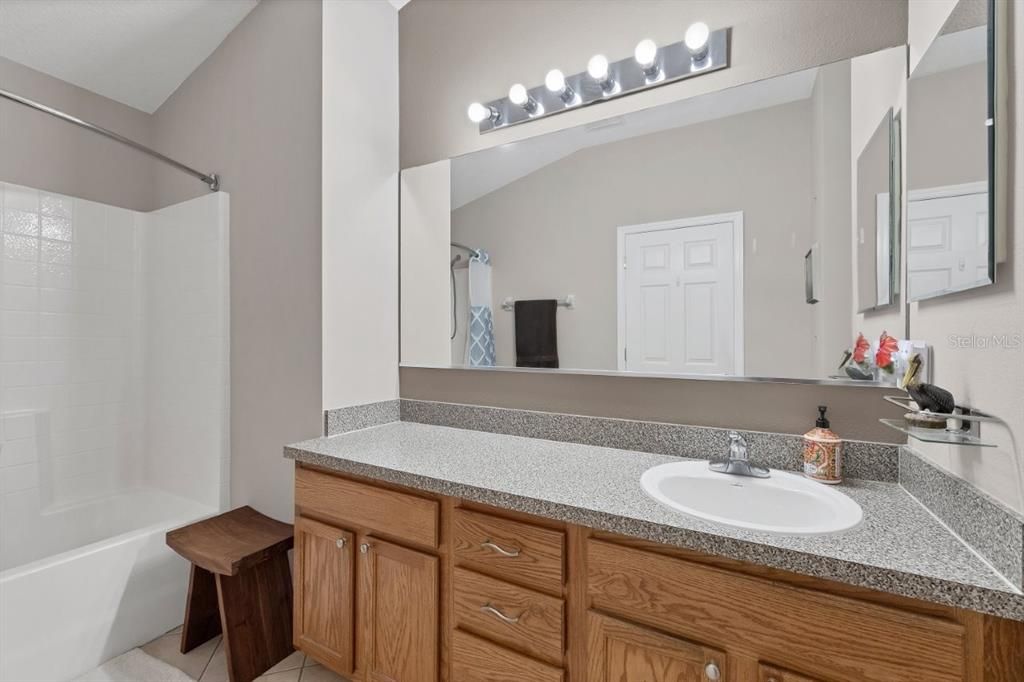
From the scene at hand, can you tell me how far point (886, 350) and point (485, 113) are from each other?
5.31 feet

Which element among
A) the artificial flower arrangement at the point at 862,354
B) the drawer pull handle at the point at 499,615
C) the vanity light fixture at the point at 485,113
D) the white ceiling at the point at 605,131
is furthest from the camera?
the vanity light fixture at the point at 485,113

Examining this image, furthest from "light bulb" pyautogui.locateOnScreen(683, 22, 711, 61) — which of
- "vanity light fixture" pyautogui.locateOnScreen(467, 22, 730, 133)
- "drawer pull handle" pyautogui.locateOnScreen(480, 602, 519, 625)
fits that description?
"drawer pull handle" pyautogui.locateOnScreen(480, 602, 519, 625)

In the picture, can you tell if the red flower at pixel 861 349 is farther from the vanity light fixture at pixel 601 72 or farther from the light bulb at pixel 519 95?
the light bulb at pixel 519 95

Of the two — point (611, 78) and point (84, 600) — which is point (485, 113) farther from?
point (84, 600)

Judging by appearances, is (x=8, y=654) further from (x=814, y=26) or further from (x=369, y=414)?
(x=814, y=26)

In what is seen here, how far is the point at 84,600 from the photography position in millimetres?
1694

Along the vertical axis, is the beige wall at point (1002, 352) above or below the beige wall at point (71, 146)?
below

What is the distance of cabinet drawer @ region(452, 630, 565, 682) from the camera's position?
3.67ft

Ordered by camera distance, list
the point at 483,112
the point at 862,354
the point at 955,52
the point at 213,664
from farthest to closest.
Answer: the point at 483,112, the point at 213,664, the point at 862,354, the point at 955,52

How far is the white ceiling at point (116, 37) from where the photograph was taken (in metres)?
2.04

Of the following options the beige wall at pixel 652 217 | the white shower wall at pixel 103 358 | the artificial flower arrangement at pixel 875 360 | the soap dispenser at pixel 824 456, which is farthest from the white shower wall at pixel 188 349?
the artificial flower arrangement at pixel 875 360

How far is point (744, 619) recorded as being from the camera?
0.90 meters

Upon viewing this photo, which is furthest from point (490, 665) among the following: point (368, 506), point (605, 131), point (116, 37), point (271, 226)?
point (116, 37)

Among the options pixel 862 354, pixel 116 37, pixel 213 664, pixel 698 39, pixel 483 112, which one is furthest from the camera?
pixel 116 37
